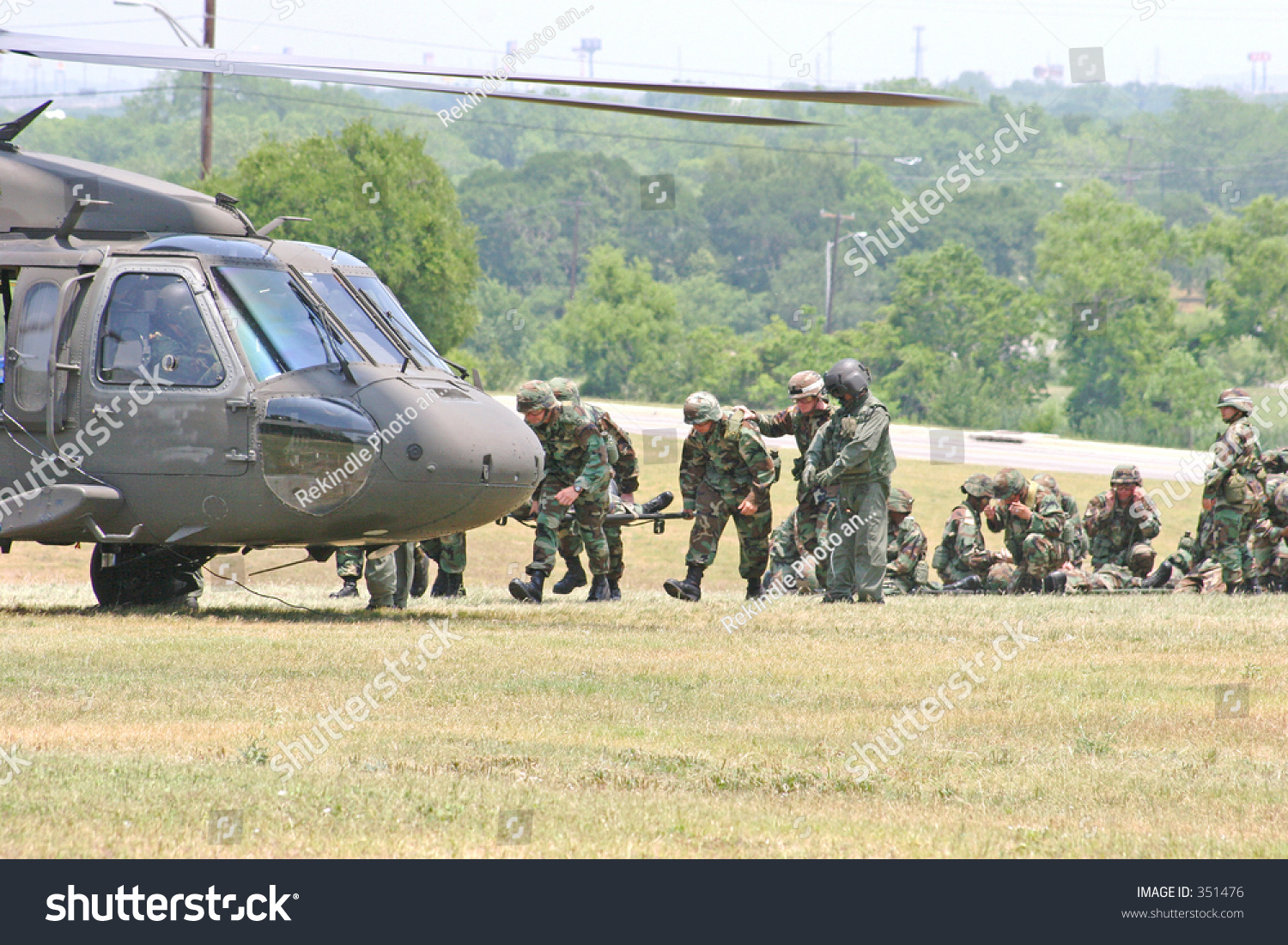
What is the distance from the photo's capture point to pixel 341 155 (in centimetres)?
4466

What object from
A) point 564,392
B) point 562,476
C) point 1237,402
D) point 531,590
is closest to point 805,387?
point 564,392

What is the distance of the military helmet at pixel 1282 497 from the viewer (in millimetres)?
15180

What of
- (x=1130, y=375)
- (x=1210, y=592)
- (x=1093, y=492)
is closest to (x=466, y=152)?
(x=1130, y=375)

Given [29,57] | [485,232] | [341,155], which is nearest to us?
[29,57]

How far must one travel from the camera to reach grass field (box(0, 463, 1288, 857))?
5.53m

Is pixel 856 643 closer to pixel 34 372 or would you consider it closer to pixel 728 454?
pixel 728 454

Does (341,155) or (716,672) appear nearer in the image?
(716,672)

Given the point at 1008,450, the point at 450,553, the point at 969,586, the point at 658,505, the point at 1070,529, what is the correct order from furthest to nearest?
the point at 1008,450
the point at 969,586
the point at 1070,529
the point at 658,505
the point at 450,553

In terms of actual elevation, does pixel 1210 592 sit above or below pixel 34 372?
below

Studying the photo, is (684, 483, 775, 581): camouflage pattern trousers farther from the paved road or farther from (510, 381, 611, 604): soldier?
the paved road

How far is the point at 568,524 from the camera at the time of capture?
14.5 metres

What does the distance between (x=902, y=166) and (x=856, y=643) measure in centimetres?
14288

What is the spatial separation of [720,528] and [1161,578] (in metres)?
5.06

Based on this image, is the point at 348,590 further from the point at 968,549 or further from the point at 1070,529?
the point at 1070,529
